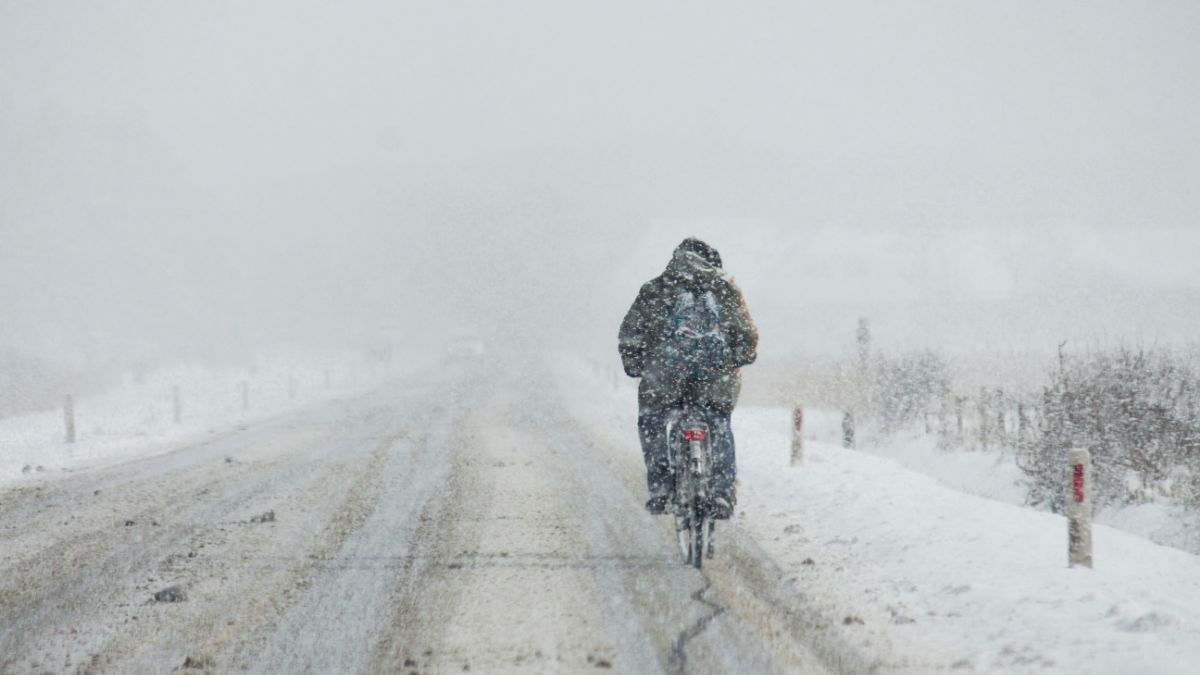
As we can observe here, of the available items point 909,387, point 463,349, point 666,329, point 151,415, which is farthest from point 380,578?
point 463,349

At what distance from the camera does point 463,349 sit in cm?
5850

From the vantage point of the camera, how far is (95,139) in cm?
5981

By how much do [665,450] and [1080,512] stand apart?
2.96 m

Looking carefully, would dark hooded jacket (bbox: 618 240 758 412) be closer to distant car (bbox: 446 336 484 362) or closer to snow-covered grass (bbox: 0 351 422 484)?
snow-covered grass (bbox: 0 351 422 484)

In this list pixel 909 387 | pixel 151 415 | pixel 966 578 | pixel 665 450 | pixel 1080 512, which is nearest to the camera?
pixel 966 578

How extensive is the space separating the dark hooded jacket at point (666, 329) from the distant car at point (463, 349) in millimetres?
52196

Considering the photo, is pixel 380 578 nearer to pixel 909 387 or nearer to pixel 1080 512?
pixel 1080 512

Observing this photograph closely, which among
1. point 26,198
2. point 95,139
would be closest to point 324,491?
point 26,198

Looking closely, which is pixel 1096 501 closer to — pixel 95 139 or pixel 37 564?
pixel 37 564

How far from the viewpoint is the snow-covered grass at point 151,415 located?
47.7 feet

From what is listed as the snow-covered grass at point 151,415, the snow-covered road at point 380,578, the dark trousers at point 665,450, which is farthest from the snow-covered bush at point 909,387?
the snow-covered grass at point 151,415

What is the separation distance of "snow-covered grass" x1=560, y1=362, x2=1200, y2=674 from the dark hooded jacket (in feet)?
4.98

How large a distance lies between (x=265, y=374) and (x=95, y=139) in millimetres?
30465

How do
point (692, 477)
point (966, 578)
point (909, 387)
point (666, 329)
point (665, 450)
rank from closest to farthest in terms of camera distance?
point (966, 578), point (692, 477), point (666, 329), point (665, 450), point (909, 387)
